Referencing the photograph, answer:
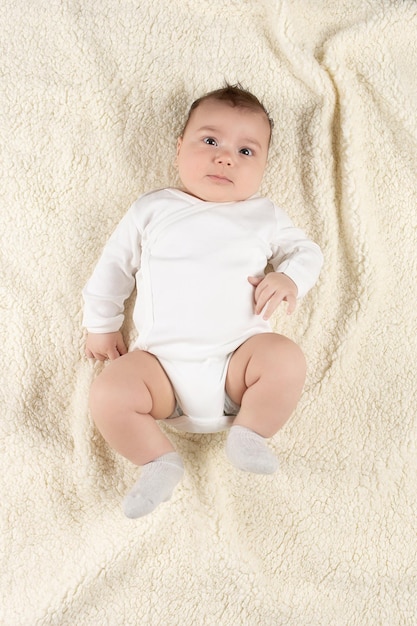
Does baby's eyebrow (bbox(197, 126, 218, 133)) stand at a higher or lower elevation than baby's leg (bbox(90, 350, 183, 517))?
higher

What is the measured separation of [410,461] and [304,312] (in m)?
0.41

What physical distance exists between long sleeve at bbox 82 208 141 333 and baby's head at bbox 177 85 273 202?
17 cm

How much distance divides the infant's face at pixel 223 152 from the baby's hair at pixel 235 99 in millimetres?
12

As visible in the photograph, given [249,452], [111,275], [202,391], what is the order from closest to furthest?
[249,452] < [202,391] < [111,275]

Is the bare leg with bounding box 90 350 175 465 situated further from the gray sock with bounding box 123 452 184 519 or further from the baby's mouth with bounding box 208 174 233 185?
the baby's mouth with bounding box 208 174 233 185

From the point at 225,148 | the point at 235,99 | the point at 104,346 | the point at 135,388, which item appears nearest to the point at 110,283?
the point at 104,346

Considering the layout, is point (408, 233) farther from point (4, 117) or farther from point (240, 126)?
point (4, 117)

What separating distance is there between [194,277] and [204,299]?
0.05 meters

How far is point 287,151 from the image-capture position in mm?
1776

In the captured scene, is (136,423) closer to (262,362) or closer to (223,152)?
(262,362)

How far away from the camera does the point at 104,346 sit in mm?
1668

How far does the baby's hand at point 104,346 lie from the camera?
5.47 feet

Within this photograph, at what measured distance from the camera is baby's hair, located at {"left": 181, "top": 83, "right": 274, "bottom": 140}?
63.7 inches

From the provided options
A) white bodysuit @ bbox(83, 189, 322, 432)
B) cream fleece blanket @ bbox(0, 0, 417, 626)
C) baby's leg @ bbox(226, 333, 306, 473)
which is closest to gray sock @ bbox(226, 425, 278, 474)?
baby's leg @ bbox(226, 333, 306, 473)
